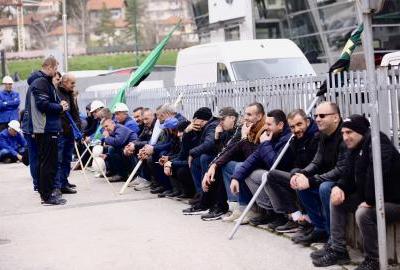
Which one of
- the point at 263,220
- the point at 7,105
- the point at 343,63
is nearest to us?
the point at 263,220

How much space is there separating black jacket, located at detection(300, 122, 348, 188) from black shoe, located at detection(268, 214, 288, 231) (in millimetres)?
1127

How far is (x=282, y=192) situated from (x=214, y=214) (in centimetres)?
166

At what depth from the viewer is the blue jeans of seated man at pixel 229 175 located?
930cm

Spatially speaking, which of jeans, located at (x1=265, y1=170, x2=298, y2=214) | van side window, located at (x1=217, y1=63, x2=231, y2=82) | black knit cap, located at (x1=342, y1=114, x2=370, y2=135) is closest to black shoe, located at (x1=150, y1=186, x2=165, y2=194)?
jeans, located at (x1=265, y1=170, x2=298, y2=214)

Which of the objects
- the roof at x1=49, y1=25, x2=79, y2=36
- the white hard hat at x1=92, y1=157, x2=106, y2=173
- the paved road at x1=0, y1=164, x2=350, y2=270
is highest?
the roof at x1=49, y1=25, x2=79, y2=36

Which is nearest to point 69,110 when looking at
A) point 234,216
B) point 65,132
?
point 65,132

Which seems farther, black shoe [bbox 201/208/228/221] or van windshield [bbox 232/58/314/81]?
van windshield [bbox 232/58/314/81]

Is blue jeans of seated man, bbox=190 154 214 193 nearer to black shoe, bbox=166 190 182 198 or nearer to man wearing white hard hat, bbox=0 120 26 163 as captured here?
black shoe, bbox=166 190 182 198

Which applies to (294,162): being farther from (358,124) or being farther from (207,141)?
(207,141)

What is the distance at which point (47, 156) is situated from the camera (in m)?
11.4

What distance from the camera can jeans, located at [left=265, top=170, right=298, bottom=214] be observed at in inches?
323

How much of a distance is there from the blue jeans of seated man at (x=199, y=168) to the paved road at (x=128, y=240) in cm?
54

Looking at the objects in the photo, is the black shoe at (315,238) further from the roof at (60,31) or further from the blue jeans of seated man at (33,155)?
→ the roof at (60,31)

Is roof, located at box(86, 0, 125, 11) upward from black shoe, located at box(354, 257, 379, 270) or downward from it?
upward
